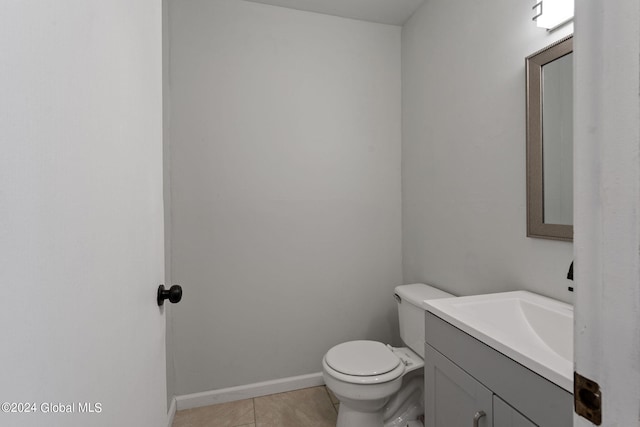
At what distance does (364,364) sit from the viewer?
150 centimetres

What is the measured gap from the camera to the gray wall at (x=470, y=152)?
1.27m

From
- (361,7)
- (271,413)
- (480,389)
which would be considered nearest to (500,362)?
(480,389)

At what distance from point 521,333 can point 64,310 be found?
1.26 meters

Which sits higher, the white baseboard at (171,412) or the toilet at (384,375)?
the toilet at (384,375)

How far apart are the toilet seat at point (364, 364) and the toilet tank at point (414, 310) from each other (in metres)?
0.14

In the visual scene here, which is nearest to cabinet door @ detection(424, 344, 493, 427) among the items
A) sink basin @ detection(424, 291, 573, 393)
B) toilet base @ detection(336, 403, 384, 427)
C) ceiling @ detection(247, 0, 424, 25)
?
sink basin @ detection(424, 291, 573, 393)

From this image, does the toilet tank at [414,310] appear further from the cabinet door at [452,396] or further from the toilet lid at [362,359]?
the cabinet door at [452,396]

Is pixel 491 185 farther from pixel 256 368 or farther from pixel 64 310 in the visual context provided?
pixel 256 368

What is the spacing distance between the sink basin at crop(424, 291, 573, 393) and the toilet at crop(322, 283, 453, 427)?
1.62 ft

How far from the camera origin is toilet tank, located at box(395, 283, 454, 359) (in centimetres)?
161

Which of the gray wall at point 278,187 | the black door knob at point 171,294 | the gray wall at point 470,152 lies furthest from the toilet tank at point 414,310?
the black door knob at point 171,294

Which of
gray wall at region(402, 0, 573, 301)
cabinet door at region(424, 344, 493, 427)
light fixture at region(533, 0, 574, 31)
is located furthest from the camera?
gray wall at region(402, 0, 573, 301)

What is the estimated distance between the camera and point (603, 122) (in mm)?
290

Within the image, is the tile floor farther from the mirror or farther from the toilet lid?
the mirror
